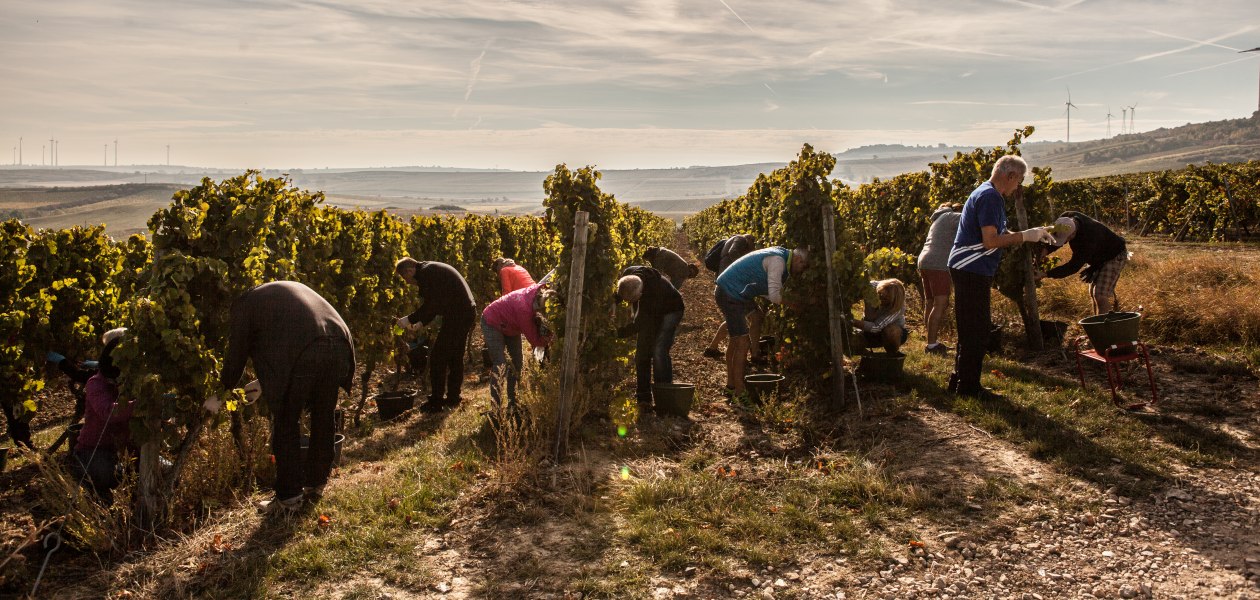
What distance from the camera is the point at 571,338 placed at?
6066 mm

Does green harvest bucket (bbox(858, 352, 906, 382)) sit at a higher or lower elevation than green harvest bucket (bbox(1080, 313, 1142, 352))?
lower

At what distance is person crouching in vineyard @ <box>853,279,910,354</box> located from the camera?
7539 mm

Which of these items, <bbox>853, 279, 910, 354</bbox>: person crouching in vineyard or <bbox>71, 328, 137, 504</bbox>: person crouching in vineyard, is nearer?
<bbox>71, 328, 137, 504</bbox>: person crouching in vineyard

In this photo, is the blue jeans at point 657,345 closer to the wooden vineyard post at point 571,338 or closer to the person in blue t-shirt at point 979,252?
the wooden vineyard post at point 571,338

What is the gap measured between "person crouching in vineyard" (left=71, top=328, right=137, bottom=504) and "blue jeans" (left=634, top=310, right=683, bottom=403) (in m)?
4.22

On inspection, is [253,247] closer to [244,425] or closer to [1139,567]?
[244,425]

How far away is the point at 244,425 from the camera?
570cm

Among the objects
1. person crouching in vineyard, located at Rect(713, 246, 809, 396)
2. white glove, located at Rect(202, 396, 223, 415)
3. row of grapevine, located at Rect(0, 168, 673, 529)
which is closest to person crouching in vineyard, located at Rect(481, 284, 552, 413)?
row of grapevine, located at Rect(0, 168, 673, 529)

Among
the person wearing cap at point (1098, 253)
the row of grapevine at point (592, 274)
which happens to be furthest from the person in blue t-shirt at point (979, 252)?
the row of grapevine at point (592, 274)

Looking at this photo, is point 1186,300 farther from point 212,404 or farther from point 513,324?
point 212,404

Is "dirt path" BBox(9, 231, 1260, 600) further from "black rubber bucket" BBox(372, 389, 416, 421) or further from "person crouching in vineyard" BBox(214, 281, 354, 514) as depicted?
"black rubber bucket" BBox(372, 389, 416, 421)

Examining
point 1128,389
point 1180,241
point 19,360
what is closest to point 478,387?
point 19,360

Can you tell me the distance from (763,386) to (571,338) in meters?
2.09

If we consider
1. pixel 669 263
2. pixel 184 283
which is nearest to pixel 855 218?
pixel 669 263
